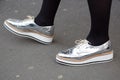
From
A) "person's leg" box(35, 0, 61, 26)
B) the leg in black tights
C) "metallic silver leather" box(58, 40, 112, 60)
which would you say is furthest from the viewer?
"person's leg" box(35, 0, 61, 26)

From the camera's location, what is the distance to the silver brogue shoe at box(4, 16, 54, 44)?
1.82m

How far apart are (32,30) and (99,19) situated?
43 cm

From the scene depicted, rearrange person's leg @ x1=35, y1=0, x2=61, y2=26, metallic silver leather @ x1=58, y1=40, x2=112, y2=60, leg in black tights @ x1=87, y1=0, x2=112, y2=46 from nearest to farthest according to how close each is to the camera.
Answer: leg in black tights @ x1=87, y1=0, x2=112, y2=46
metallic silver leather @ x1=58, y1=40, x2=112, y2=60
person's leg @ x1=35, y1=0, x2=61, y2=26

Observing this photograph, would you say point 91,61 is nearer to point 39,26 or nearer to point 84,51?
point 84,51

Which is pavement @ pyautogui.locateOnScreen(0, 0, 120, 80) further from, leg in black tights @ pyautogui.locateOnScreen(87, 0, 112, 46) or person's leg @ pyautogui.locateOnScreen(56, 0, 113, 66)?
leg in black tights @ pyautogui.locateOnScreen(87, 0, 112, 46)

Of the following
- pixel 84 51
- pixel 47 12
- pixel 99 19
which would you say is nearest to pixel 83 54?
pixel 84 51

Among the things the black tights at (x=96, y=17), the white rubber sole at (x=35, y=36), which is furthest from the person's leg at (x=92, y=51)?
the white rubber sole at (x=35, y=36)

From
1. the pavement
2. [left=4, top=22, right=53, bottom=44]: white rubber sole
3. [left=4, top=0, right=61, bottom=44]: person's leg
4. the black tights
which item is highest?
the black tights

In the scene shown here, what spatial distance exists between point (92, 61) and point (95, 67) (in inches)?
1.4

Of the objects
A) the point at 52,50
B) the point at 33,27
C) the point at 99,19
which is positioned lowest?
the point at 52,50

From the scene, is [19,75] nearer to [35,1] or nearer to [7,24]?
[7,24]

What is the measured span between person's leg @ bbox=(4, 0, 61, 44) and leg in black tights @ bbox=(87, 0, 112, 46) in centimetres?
27

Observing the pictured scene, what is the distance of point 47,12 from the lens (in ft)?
5.85

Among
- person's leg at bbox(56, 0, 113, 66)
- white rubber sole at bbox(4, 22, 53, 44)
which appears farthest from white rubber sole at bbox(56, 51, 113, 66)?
white rubber sole at bbox(4, 22, 53, 44)
